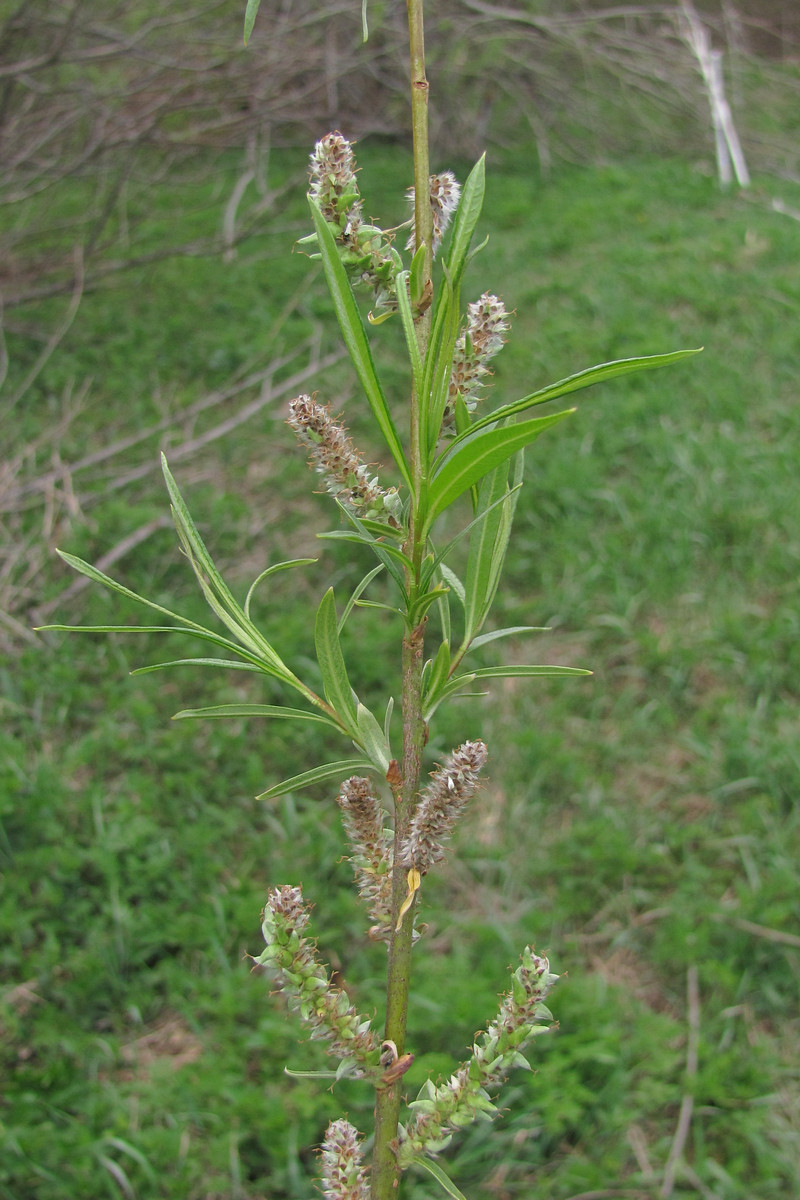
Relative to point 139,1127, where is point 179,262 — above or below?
above

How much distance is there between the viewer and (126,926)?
2354 millimetres

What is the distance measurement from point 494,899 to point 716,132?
522 cm

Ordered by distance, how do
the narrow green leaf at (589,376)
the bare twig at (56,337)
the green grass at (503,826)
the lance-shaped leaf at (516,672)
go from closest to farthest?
the narrow green leaf at (589,376) < the lance-shaped leaf at (516,672) < the green grass at (503,826) < the bare twig at (56,337)

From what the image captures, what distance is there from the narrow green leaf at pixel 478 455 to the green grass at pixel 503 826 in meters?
1.25

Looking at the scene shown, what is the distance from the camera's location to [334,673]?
518 mm

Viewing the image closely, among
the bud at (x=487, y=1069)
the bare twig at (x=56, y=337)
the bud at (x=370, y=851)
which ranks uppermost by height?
the bud at (x=370, y=851)

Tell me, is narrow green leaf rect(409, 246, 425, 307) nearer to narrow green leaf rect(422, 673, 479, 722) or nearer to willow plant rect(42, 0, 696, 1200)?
willow plant rect(42, 0, 696, 1200)

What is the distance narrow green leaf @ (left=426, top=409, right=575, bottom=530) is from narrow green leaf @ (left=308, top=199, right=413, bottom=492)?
0.07 feet

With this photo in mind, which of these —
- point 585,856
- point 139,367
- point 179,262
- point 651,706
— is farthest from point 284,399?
point 585,856

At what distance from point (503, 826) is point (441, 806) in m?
2.28

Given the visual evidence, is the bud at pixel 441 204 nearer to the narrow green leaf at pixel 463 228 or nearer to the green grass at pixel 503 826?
the narrow green leaf at pixel 463 228

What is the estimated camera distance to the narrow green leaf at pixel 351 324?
1.34ft

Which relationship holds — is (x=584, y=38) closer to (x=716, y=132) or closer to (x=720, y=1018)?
(x=716, y=132)

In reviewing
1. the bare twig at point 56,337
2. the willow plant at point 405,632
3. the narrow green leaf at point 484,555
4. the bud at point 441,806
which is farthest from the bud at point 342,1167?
the bare twig at point 56,337
